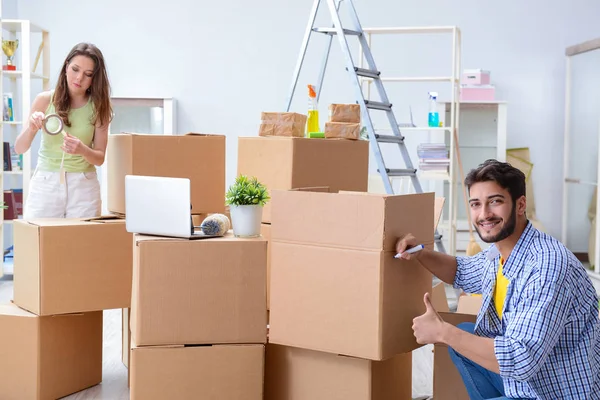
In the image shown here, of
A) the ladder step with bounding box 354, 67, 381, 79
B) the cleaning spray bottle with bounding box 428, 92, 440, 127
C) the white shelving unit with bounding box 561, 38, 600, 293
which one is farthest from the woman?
the white shelving unit with bounding box 561, 38, 600, 293

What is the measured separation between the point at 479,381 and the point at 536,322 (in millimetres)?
417

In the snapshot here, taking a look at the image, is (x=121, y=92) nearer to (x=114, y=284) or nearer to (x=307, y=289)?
(x=114, y=284)

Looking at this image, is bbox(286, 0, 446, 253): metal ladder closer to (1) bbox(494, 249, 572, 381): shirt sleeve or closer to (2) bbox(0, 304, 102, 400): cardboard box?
(2) bbox(0, 304, 102, 400): cardboard box

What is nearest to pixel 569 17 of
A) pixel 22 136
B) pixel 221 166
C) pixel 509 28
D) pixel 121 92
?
pixel 509 28

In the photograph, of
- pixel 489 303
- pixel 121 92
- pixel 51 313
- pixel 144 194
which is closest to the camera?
pixel 489 303

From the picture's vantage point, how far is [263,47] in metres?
6.15

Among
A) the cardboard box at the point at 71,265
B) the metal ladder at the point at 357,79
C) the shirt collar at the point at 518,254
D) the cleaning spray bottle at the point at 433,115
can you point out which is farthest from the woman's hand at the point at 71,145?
the cleaning spray bottle at the point at 433,115

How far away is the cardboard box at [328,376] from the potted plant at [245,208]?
0.39m

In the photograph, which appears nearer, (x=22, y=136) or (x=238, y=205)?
(x=238, y=205)

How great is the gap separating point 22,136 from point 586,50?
4301 millimetres

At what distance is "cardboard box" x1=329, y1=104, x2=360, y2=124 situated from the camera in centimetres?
317

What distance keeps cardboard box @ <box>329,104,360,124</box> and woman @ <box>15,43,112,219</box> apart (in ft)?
3.02

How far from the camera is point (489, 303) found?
80.4 inches

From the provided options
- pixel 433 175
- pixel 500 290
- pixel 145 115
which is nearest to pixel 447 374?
pixel 500 290
